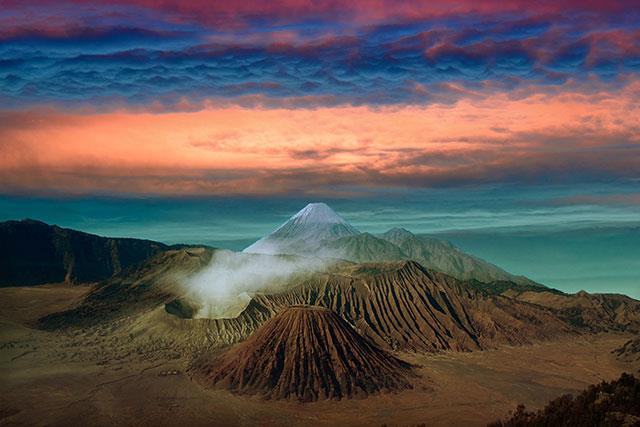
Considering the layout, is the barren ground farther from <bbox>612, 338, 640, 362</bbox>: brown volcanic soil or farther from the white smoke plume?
the white smoke plume

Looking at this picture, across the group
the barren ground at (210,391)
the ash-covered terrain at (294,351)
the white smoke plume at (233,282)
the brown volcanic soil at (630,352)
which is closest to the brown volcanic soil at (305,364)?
the ash-covered terrain at (294,351)

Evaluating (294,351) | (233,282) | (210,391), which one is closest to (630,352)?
(294,351)

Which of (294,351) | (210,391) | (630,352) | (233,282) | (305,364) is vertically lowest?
(210,391)

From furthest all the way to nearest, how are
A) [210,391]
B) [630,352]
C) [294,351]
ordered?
[630,352]
[294,351]
[210,391]

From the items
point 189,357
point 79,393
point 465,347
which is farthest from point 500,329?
point 79,393

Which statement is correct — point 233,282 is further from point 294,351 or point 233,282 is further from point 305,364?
point 305,364

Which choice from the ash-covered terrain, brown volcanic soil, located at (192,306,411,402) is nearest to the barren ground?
the ash-covered terrain

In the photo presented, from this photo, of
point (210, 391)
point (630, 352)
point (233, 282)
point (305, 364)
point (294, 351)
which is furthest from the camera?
point (233, 282)
